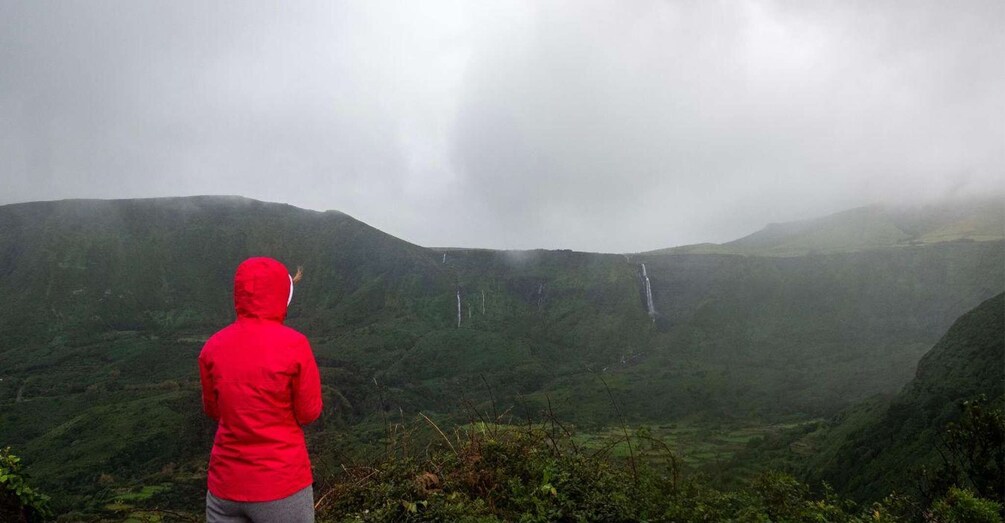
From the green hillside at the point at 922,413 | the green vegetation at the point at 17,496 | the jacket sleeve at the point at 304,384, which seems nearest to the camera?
the jacket sleeve at the point at 304,384

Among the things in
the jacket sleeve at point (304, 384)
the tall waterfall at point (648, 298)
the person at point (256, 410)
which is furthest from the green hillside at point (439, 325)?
the jacket sleeve at point (304, 384)

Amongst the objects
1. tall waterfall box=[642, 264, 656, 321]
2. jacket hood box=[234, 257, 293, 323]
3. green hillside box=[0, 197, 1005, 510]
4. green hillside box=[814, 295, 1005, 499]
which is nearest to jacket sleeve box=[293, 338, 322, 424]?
jacket hood box=[234, 257, 293, 323]

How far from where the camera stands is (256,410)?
3.22 metres

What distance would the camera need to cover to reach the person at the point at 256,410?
10.6ft

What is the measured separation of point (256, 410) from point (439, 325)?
163 meters

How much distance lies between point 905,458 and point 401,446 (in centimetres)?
5666

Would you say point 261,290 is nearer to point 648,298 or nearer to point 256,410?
point 256,410

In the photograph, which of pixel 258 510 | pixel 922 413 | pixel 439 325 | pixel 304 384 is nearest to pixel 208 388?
pixel 304 384

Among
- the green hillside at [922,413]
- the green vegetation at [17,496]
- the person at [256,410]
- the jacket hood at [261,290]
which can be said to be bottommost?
the green hillside at [922,413]

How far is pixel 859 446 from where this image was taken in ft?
185

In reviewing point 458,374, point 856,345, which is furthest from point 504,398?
point 856,345

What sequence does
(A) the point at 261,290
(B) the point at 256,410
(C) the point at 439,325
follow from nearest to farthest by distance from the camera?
(B) the point at 256,410 → (A) the point at 261,290 → (C) the point at 439,325

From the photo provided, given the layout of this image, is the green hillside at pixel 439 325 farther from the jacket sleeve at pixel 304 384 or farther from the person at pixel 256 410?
the jacket sleeve at pixel 304 384

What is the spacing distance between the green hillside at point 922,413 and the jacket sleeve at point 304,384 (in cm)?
4970
